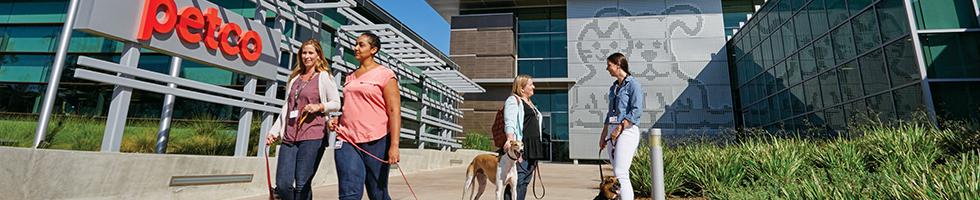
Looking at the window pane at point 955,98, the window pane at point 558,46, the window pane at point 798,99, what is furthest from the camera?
the window pane at point 558,46

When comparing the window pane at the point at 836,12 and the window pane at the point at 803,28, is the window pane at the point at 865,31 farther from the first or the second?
the window pane at the point at 803,28

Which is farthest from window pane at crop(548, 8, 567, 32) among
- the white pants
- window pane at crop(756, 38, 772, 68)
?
the white pants

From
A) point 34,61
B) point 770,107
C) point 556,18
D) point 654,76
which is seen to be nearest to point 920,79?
point 770,107

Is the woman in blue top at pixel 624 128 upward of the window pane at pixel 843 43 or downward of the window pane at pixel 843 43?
downward

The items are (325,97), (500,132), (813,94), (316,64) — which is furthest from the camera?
(813,94)

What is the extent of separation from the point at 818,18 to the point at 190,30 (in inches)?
660

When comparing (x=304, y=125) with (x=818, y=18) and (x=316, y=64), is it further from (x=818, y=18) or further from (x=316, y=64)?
(x=818, y=18)

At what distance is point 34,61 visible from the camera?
10930 millimetres

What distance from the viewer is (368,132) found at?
248 cm

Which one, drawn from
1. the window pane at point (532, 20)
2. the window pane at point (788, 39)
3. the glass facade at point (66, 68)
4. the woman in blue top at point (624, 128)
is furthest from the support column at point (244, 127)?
the window pane at point (532, 20)

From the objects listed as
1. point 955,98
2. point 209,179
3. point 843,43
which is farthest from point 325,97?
point 843,43

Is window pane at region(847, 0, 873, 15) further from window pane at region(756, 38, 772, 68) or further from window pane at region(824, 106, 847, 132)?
window pane at region(756, 38, 772, 68)

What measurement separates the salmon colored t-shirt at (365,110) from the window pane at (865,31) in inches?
552

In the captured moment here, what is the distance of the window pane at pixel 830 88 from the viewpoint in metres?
13.2
